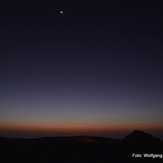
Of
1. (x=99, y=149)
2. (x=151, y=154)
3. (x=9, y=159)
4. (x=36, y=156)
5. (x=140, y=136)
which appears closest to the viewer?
(x=9, y=159)

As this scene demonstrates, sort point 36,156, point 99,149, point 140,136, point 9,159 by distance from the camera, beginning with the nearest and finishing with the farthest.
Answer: point 9,159 < point 36,156 < point 99,149 < point 140,136

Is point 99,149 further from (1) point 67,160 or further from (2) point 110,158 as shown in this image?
(1) point 67,160

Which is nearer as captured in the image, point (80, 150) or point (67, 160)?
point (67, 160)

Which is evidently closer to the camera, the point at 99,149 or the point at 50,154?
the point at 50,154

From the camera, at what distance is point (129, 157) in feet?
70.4

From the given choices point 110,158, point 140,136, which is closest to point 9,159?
point 110,158

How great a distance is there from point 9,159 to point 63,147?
7520mm

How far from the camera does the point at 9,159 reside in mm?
19531

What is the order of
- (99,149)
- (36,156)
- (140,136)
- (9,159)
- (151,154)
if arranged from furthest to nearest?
(140,136) → (99,149) → (151,154) → (36,156) → (9,159)

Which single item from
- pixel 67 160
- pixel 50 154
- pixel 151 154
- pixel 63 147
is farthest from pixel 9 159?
pixel 151 154

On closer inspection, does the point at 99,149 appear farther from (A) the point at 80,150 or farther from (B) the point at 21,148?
(B) the point at 21,148

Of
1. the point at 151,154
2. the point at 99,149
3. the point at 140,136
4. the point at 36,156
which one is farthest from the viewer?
the point at 140,136

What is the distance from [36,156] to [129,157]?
33.4ft

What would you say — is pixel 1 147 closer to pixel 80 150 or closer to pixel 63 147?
pixel 63 147
